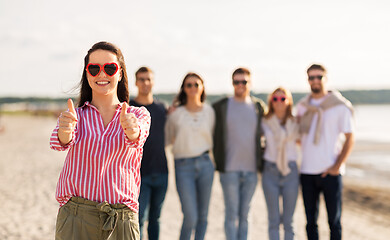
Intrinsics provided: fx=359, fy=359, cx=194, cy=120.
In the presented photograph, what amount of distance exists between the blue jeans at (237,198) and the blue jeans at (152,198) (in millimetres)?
819

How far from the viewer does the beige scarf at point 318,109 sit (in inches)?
179

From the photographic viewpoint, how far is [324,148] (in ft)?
14.9

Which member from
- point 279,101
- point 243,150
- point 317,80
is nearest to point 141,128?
point 243,150

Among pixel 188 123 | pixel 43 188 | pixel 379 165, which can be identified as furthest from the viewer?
pixel 379 165

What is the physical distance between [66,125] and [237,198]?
294 centimetres

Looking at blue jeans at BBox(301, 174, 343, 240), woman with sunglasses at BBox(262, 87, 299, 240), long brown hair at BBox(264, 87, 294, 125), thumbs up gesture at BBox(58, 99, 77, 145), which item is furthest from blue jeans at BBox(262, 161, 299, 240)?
thumbs up gesture at BBox(58, 99, 77, 145)

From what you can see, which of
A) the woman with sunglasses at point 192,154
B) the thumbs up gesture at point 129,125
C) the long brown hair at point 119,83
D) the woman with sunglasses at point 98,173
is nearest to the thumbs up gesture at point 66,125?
the woman with sunglasses at point 98,173

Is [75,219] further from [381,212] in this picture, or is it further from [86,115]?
[381,212]

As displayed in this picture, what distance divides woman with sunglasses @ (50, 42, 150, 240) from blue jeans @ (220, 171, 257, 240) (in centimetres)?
234

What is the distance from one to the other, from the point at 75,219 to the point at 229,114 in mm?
2855

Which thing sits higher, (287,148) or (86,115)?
(86,115)

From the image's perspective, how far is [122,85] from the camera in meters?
2.68

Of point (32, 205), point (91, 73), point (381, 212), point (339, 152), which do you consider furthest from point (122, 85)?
point (381, 212)

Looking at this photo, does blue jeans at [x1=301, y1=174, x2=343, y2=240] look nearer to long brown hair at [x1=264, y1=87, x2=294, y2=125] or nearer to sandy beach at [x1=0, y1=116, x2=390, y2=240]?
long brown hair at [x1=264, y1=87, x2=294, y2=125]
